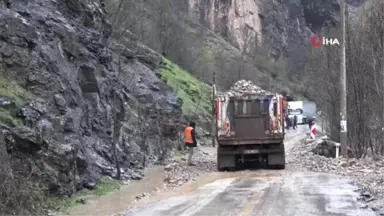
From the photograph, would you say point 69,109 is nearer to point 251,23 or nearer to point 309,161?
point 309,161

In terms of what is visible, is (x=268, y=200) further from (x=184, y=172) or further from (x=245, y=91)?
(x=245, y=91)

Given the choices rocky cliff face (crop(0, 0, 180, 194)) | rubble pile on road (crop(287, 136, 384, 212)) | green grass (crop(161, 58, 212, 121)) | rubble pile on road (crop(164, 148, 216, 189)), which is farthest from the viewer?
green grass (crop(161, 58, 212, 121))

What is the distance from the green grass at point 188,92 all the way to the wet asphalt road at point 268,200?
26.9 meters

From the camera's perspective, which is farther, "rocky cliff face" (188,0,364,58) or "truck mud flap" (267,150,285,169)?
"rocky cliff face" (188,0,364,58)

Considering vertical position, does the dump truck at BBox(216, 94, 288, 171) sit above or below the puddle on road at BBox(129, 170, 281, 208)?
above

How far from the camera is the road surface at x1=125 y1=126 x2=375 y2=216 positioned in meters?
12.0

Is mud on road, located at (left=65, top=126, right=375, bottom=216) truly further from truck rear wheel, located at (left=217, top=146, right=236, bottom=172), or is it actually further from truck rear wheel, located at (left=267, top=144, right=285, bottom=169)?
truck rear wheel, located at (left=217, top=146, right=236, bottom=172)

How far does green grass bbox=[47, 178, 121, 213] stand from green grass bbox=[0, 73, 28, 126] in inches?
86.0

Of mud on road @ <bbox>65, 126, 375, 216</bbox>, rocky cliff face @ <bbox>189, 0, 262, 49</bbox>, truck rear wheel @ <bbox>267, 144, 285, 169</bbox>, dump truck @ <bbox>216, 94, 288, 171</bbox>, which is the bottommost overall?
mud on road @ <bbox>65, 126, 375, 216</bbox>

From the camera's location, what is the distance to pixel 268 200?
13.6 metres

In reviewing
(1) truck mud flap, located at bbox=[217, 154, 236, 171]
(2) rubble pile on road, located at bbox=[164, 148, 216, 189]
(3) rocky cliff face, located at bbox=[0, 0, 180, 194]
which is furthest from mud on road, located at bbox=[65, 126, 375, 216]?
(3) rocky cliff face, located at bbox=[0, 0, 180, 194]

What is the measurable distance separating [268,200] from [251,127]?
31.0 feet

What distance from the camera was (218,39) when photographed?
89.9 metres

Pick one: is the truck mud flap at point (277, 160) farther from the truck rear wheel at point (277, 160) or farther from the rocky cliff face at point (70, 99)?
the rocky cliff face at point (70, 99)
